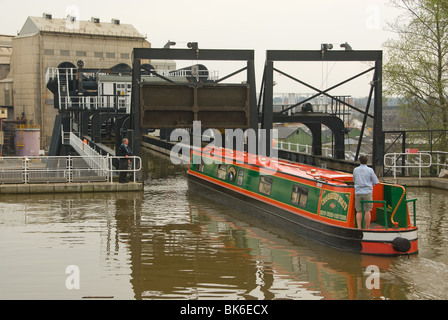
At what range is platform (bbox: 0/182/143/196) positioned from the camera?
19.6 meters

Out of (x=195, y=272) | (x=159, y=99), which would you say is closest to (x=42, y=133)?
(x=159, y=99)

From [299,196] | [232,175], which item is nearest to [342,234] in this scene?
[299,196]

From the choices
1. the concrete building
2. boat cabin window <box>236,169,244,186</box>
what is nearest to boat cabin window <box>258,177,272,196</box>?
boat cabin window <box>236,169,244,186</box>

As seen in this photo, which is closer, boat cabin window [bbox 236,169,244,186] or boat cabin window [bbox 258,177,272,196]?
boat cabin window [bbox 258,177,272,196]

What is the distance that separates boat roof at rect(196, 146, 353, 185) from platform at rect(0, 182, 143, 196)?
11.2 feet

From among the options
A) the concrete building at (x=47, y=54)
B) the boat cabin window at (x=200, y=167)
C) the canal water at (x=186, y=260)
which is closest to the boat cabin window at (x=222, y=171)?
the boat cabin window at (x=200, y=167)

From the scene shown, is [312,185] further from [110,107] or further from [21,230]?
[110,107]

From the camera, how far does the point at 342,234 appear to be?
11.9m

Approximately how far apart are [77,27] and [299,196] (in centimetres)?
7338

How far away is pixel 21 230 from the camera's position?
13914 mm

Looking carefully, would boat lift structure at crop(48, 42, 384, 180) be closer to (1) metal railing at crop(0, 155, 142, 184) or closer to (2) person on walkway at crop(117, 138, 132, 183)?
(2) person on walkway at crop(117, 138, 132, 183)

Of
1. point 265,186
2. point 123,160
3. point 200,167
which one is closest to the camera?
point 265,186

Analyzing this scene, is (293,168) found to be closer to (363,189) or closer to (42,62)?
(363,189)
